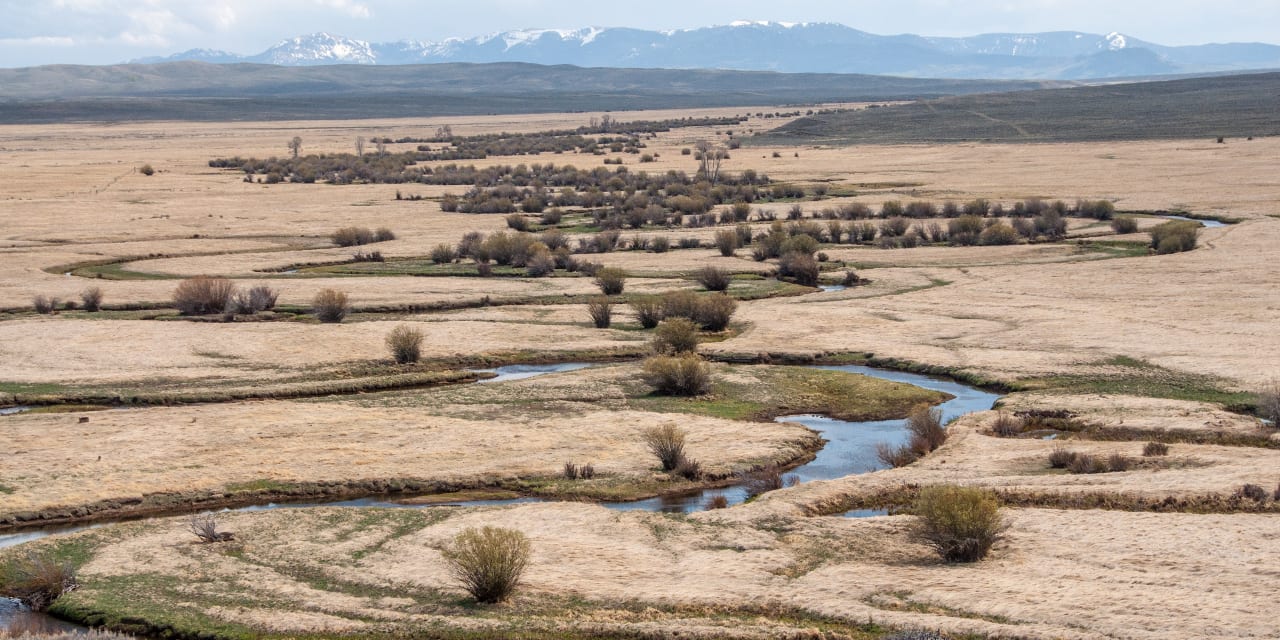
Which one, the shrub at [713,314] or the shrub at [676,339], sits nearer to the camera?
the shrub at [676,339]

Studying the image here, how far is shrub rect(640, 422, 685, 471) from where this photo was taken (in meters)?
27.1

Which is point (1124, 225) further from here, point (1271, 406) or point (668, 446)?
point (668, 446)

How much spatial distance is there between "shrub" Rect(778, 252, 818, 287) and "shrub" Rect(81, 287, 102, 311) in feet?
85.3

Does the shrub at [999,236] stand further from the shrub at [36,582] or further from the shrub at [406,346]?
the shrub at [36,582]

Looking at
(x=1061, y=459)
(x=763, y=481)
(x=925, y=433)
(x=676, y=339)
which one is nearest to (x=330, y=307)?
(x=676, y=339)

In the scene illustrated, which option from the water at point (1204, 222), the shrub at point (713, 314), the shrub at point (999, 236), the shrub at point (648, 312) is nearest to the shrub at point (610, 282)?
the shrub at point (648, 312)

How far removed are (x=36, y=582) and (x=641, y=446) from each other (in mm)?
12931

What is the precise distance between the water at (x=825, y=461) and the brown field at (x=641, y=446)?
578 mm

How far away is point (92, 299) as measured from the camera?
1786 inches

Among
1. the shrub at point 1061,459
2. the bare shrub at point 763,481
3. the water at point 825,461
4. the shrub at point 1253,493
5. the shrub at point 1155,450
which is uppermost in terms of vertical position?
the shrub at point 1253,493

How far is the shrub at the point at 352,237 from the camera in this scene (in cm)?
6481

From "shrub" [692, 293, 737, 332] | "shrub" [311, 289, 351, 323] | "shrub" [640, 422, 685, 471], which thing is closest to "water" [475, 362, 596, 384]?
"shrub" [692, 293, 737, 332]

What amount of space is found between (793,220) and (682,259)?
15261 mm

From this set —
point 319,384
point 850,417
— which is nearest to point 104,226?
point 319,384
